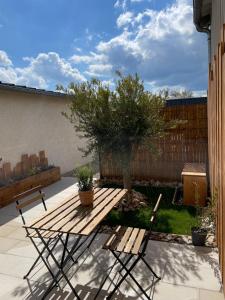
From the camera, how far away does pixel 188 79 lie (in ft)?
66.9

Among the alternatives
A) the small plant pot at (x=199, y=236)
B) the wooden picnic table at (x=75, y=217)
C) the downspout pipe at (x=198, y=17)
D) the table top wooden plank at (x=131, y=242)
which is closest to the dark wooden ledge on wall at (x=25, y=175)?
the wooden picnic table at (x=75, y=217)

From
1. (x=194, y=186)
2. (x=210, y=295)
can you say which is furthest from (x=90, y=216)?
(x=194, y=186)

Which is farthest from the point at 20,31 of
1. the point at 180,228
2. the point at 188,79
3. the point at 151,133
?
the point at 188,79

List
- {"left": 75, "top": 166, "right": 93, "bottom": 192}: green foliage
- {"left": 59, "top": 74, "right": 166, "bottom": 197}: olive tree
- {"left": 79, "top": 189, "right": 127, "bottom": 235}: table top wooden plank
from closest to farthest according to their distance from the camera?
{"left": 79, "top": 189, "right": 127, "bottom": 235}: table top wooden plank, {"left": 75, "top": 166, "right": 93, "bottom": 192}: green foliage, {"left": 59, "top": 74, "right": 166, "bottom": 197}: olive tree

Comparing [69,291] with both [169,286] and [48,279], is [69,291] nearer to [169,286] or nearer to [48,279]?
[48,279]

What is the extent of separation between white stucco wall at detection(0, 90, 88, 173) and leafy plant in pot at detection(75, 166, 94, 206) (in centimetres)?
431

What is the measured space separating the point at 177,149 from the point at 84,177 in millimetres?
4071

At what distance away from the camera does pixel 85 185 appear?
3.28m

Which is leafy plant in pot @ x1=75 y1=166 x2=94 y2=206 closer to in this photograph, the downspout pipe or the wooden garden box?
the wooden garden box

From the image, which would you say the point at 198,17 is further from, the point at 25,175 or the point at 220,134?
the point at 25,175

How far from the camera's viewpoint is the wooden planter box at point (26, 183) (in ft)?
19.5

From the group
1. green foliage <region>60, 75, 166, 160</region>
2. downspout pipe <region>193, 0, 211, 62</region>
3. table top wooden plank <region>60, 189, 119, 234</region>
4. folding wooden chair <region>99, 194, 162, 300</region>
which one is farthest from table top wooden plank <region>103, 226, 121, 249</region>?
downspout pipe <region>193, 0, 211, 62</region>

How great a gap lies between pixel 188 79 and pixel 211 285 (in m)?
19.6

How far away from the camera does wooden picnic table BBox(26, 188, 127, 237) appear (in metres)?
2.63
